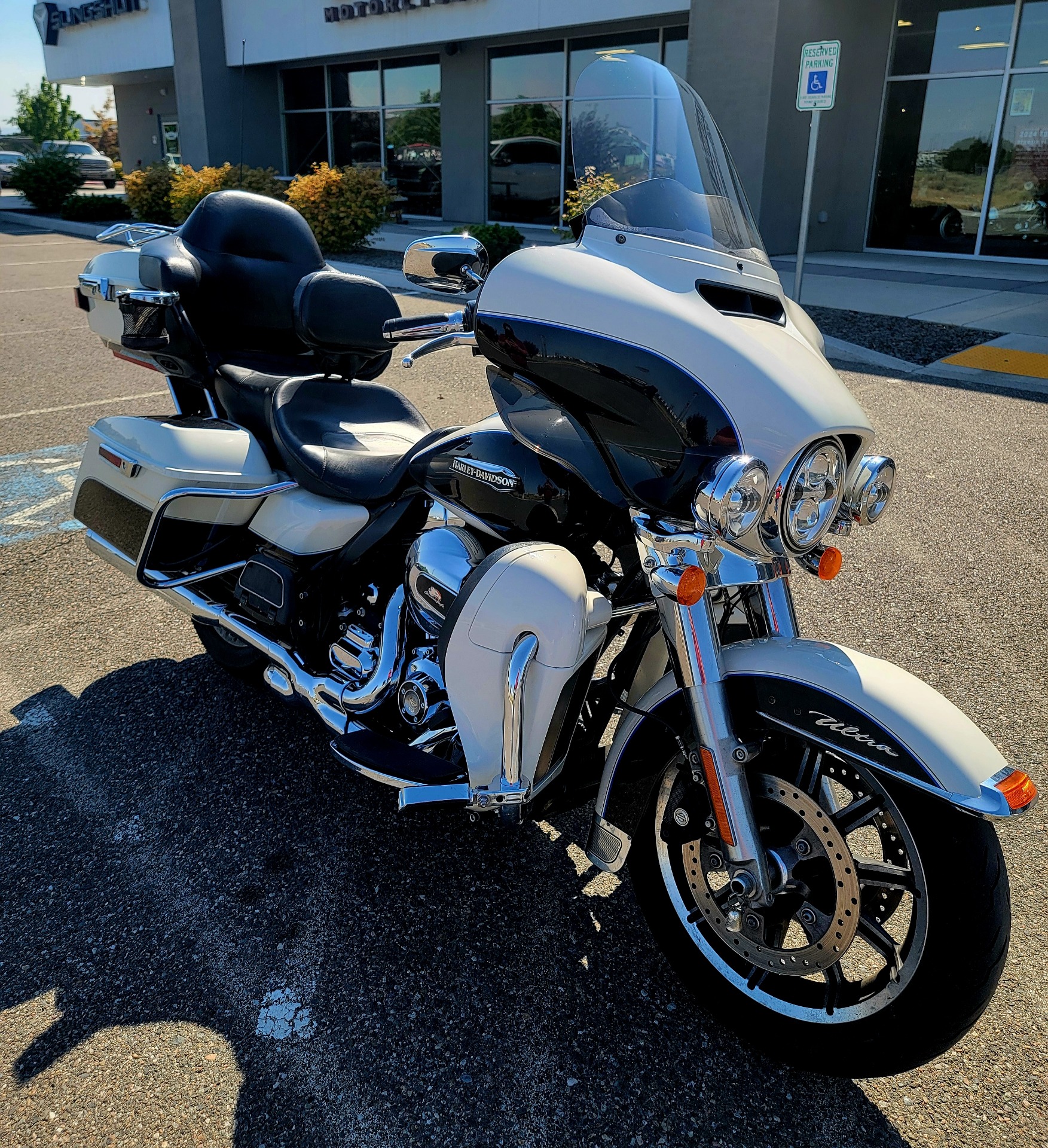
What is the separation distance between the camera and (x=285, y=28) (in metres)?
21.8

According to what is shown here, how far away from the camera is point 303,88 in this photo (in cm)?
2391

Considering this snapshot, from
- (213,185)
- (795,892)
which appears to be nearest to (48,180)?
(213,185)

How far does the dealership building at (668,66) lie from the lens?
45.8ft

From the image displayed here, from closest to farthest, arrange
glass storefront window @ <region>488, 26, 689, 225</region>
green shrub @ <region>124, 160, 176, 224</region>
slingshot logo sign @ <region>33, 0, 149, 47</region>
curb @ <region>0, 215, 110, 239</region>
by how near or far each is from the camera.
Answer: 1. glass storefront window @ <region>488, 26, 689, 225</region>
2. green shrub @ <region>124, 160, 176, 224</region>
3. curb @ <region>0, 215, 110, 239</region>
4. slingshot logo sign @ <region>33, 0, 149, 47</region>

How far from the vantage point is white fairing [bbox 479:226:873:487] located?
1817 millimetres

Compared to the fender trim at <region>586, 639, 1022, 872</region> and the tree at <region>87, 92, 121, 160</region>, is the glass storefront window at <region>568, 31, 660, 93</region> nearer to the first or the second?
the fender trim at <region>586, 639, 1022, 872</region>

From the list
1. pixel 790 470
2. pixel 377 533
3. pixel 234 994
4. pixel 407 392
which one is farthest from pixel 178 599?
pixel 407 392

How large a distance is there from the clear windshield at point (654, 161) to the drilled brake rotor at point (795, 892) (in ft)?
3.90

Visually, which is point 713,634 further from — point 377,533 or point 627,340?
point 377,533

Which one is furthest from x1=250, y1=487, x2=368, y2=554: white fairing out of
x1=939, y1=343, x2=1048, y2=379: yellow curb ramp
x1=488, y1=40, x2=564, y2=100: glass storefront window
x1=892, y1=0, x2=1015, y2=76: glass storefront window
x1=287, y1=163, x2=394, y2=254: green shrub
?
x1=488, y1=40, x2=564, y2=100: glass storefront window

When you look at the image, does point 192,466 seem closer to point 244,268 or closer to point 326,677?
point 326,677

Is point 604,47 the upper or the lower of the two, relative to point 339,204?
upper

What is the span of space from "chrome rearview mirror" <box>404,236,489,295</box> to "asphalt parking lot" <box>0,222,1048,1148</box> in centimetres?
155

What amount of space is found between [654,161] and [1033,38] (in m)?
14.9
